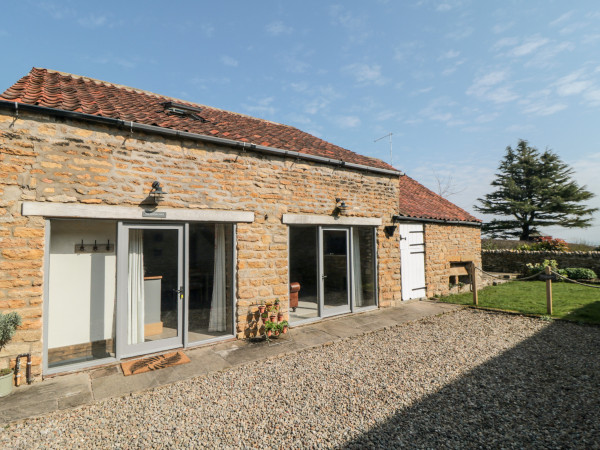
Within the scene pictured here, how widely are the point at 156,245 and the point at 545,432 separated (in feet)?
20.7

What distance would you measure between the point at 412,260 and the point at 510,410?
6.84 meters

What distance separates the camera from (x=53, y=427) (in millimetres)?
3441

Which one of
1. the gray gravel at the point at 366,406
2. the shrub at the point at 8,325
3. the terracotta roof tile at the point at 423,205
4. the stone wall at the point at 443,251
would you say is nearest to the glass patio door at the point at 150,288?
the shrub at the point at 8,325

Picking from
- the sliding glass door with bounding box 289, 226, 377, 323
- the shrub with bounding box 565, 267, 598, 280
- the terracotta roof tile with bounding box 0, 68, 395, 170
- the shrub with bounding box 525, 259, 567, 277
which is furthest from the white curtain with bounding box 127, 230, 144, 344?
the shrub with bounding box 565, 267, 598, 280

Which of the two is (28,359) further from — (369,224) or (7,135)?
(369,224)

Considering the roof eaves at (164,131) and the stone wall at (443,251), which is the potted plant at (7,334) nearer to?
the roof eaves at (164,131)

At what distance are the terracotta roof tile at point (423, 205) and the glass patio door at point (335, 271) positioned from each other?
2.90 meters

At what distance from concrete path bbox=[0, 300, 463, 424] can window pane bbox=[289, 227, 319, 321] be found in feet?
1.52

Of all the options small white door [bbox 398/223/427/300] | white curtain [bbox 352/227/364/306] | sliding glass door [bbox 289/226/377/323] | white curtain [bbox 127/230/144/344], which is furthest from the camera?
small white door [bbox 398/223/427/300]

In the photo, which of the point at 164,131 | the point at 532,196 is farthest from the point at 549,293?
the point at 532,196

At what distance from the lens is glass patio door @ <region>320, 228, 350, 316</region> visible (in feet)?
25.9

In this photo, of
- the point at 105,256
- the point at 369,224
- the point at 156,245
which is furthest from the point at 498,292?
the point at 105,256

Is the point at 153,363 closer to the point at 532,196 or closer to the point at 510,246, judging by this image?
the point at 510,246

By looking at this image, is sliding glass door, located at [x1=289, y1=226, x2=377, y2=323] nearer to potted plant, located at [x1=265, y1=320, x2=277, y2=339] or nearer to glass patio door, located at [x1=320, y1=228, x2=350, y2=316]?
glass patio door, located at [x1=320, y1=228, x2=350, y2=316]
